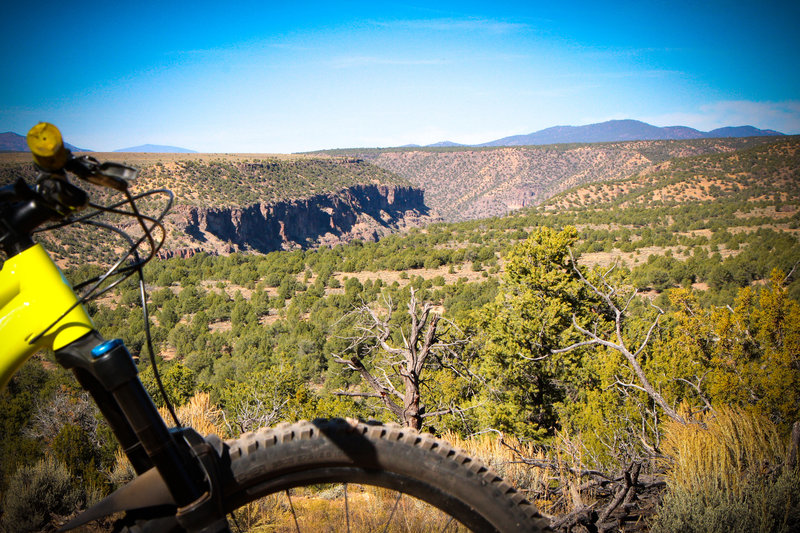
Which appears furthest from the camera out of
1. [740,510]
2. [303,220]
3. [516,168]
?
[516,168]

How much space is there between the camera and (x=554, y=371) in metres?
13.7

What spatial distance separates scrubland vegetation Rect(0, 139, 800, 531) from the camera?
3.73m

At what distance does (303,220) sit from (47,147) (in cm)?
10072

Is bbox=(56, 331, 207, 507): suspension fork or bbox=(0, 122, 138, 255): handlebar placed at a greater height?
bbox=(0, 122, 138, 255): handlebar

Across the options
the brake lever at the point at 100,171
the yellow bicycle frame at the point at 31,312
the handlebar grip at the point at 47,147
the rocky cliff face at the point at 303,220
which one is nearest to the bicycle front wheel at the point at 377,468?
the yellow bicycle frame at the point at 31,312

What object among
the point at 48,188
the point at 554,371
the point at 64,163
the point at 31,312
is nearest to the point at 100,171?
the point at 64,163

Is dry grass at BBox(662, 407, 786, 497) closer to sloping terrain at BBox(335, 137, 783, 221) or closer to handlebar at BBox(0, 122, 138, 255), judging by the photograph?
handlebar at BBox(0, 122, 138, 255)

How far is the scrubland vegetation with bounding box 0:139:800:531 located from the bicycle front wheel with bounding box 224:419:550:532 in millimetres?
2083

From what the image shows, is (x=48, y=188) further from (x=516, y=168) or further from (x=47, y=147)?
(x=516, y=168)

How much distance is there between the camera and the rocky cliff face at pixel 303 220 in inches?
2859

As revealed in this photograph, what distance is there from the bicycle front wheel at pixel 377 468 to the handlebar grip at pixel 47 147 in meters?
1.20

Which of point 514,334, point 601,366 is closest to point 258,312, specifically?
point 514,334

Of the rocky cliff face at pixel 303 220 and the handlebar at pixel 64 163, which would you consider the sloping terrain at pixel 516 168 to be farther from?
the handlebar at pixel 64 163

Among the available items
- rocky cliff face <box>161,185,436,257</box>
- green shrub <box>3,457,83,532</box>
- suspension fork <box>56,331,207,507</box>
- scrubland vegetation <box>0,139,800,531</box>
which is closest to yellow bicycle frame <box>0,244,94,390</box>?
suspension fork <box>56,331,207,507</box>
